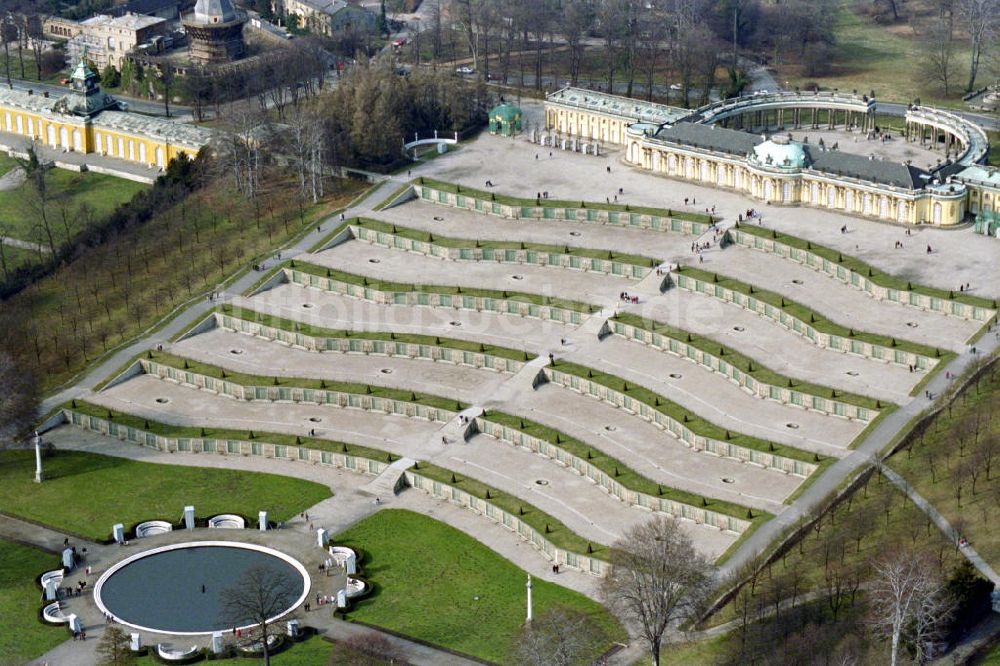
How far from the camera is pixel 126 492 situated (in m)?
166

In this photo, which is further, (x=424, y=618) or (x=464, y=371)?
(x=464, y=371)

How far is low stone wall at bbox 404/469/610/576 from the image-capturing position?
492ft

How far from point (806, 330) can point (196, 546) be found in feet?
193

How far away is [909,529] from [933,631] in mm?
15930

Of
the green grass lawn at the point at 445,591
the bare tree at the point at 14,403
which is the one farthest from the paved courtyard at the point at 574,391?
the bare tree at the point at 14,403

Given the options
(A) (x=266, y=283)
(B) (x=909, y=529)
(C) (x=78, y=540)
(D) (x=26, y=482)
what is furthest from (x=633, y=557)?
(A) (x=266, y=283)

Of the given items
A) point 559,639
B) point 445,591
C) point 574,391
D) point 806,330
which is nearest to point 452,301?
point 574,391

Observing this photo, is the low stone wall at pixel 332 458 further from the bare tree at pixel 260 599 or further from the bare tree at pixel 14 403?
the bare tree at pixel 260 599

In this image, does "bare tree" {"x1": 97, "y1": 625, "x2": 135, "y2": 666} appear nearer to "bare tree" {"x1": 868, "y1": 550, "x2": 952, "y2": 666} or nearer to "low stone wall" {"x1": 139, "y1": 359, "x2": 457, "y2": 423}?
"low stone wall" {"x1": 139, "y1": 359, "x2": 457, "y2": 423}

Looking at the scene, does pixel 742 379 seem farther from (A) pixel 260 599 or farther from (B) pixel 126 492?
(A) pixel 260 599

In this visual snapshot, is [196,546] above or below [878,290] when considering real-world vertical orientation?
below

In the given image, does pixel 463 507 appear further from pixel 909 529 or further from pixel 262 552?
pixel 909 529

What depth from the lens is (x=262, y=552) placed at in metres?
156

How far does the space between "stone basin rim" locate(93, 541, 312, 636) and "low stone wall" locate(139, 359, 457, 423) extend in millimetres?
23603
